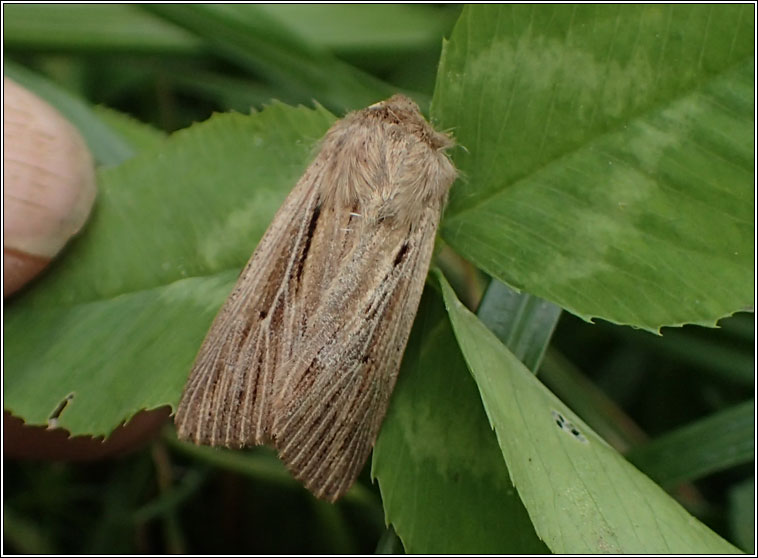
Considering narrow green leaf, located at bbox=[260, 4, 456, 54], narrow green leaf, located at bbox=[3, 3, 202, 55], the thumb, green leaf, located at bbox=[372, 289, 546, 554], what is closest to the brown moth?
green leaf, located at bbox=[372, 289, 546, 554]

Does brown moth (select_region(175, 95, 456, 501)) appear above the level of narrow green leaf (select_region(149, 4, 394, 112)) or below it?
below

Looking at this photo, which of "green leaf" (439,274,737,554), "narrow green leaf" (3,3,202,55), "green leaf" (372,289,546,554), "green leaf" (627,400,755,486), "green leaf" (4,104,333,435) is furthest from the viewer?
"narrow green leaf" (3,3,202,55)

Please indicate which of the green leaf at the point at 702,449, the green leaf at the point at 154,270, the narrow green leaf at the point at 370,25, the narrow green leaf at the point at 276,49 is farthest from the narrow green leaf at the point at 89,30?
the green leaf at the point at 702,449

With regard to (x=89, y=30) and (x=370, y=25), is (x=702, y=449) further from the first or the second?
(x=89, y=30)

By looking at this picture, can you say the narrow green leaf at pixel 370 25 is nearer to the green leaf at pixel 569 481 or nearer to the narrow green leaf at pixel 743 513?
the green leaf at pixel 569 481

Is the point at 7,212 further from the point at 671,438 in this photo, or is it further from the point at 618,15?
the point at 671,438

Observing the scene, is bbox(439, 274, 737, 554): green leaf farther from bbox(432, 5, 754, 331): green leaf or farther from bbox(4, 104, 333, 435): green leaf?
bbox(4, 104, 333, 435): green leaf
